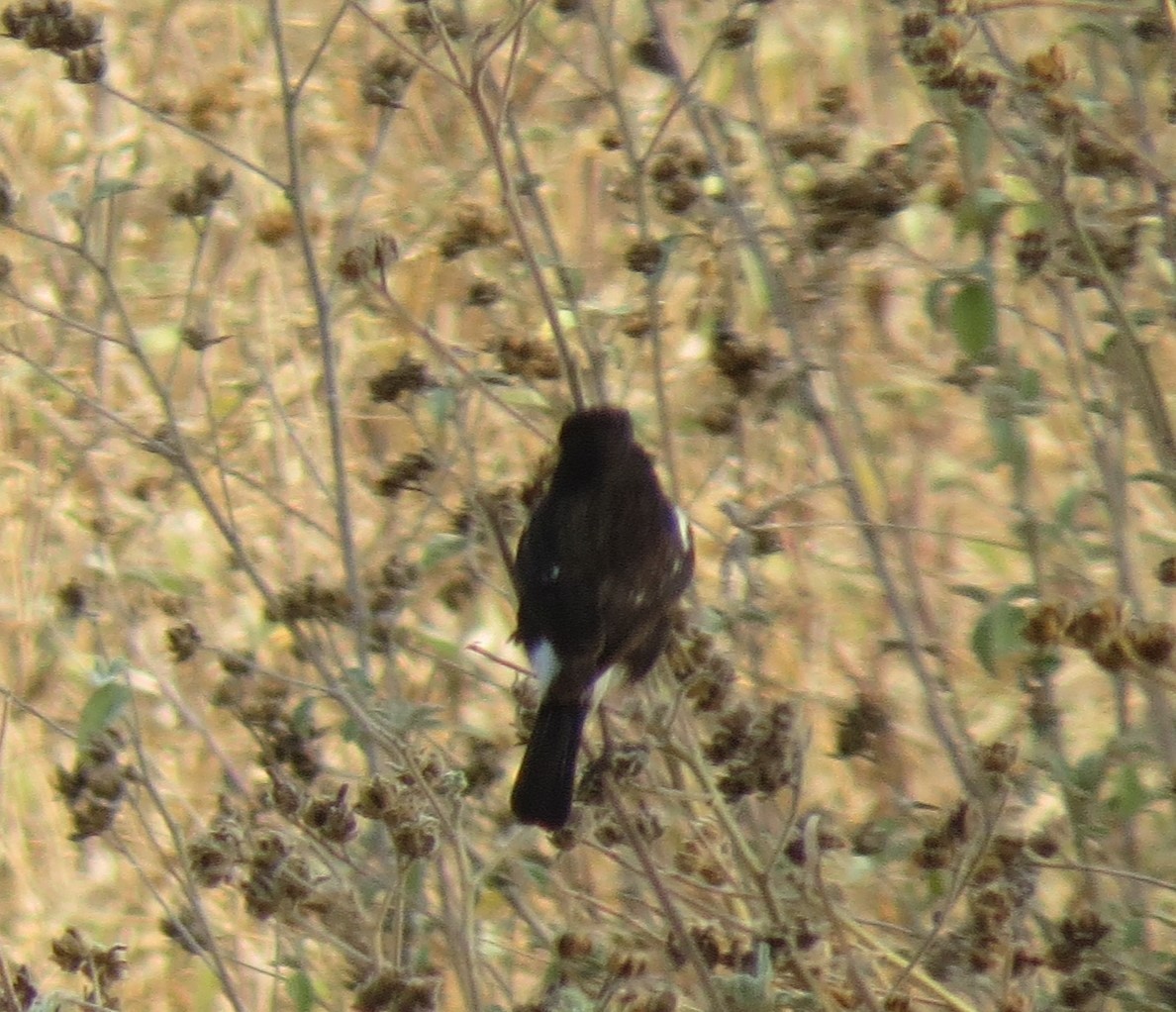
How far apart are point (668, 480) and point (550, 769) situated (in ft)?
2.10

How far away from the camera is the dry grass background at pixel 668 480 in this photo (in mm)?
2611

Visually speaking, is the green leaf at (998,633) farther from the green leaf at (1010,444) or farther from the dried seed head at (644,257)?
the dried seed head at (644,257)

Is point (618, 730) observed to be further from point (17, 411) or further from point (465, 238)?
point (17, 411)

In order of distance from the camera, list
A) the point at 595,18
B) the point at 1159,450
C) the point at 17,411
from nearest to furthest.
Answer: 1. the point at 1159,450
2. the point at 595,18
3. the point at 17,411

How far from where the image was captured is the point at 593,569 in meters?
3.19

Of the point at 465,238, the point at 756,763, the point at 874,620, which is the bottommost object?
the point at 874,620

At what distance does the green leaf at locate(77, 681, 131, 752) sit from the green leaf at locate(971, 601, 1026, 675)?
1.09 m

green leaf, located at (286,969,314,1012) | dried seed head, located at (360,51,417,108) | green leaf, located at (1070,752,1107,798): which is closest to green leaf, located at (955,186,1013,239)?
green leaf, located at (1070,752,1107,798)

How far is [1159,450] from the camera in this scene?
286cm

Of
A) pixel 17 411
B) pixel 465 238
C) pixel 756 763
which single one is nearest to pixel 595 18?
pixel 465 238

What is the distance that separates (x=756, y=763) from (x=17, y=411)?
357 centimetres

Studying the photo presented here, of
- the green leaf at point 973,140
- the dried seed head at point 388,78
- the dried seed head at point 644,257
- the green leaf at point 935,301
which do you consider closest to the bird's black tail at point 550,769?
the dried seed head at point 644,257

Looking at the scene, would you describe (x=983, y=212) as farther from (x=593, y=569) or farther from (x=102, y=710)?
(x=102, y=710)

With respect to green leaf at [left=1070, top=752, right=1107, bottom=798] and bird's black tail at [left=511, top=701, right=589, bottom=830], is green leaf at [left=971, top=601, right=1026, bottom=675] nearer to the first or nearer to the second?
green leaf at [left=1070, top=752, right=1107, bottom=798]
